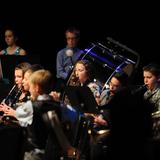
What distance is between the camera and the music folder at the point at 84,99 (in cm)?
510

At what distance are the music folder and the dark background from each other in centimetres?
334

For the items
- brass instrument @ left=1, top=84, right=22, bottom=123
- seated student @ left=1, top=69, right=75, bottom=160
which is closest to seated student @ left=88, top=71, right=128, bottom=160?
seated student @ left=1, top=69, right=75, bottom=160

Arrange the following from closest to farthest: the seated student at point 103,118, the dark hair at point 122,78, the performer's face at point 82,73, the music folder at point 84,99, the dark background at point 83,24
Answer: the seated student at point 103,118, the music folder at point 84,99, the dark hair at point 122,78, the performer's face at point 82,73, the dark background at point 83,24

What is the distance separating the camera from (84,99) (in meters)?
5.11

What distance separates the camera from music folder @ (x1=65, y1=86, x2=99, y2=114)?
5.10 metres

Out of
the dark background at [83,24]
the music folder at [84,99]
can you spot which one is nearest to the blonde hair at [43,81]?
the music folder at [84,99]

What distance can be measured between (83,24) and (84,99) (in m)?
3.77

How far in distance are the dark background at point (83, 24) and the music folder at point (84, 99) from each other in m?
3.34

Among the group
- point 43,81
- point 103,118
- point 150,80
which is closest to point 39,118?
point 43,81

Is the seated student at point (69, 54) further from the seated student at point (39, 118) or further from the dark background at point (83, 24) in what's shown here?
the seated student at point (39, 118)

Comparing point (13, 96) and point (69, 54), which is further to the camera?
point (69, 54)

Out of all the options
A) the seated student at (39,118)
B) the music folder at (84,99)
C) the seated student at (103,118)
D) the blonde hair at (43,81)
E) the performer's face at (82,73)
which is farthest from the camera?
the performer's face at (82,73)

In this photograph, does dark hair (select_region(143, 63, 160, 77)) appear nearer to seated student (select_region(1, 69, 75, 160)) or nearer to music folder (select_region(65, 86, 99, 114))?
music folder (select_region(65, 86, 99, 114))

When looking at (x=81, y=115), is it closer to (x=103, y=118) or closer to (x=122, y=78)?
(x=103, y=118)
